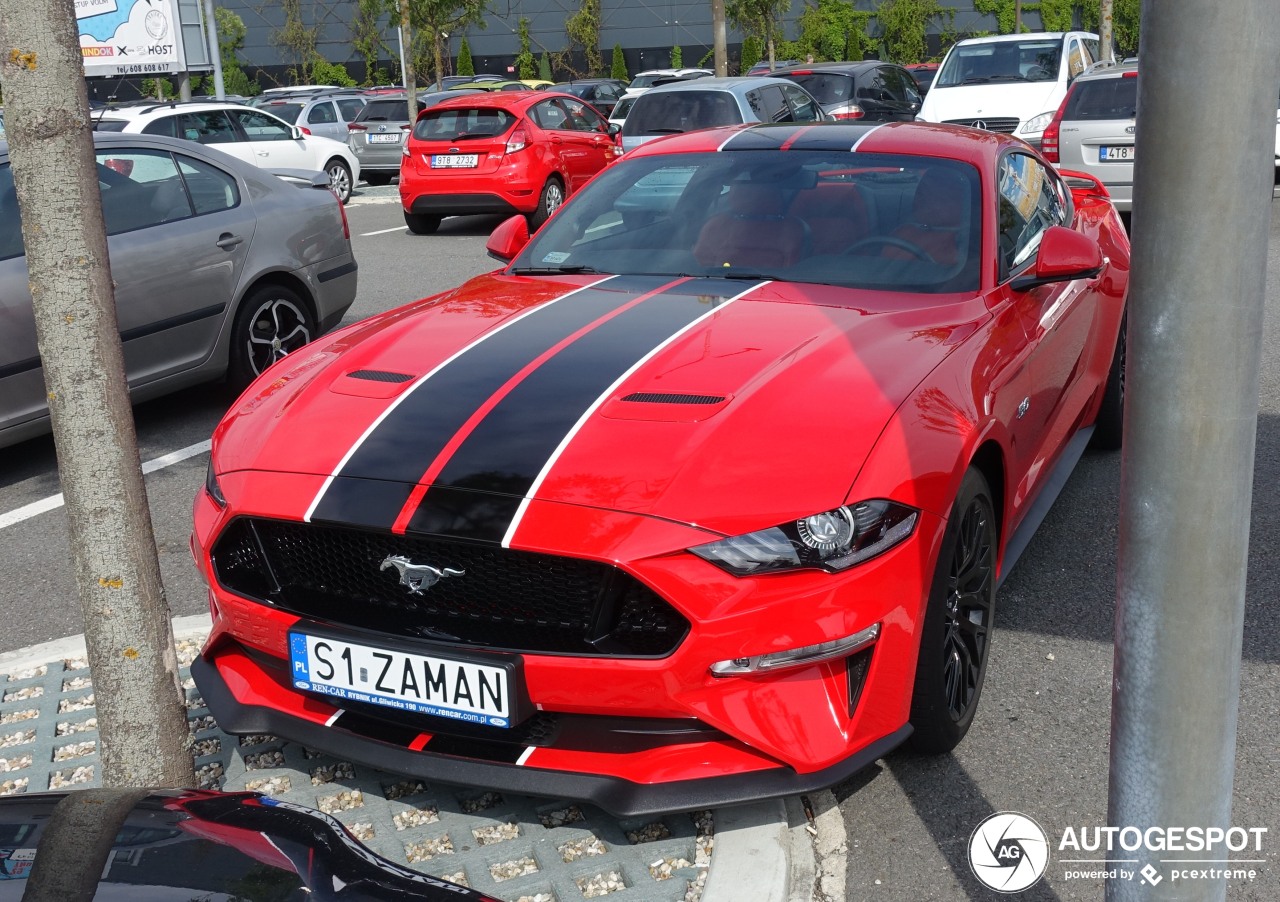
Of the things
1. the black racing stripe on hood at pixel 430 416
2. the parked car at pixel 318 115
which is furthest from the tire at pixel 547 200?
the black racing stripe on hood at pixel 430 416

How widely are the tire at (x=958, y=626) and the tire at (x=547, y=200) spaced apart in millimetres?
10987

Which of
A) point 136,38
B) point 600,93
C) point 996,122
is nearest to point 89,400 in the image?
point 996,122

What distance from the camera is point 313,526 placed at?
295 cm

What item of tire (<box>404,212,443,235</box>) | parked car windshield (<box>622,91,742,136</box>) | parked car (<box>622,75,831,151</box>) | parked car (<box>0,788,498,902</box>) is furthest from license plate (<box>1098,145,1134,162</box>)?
parked car (<box>0,788,498,902</box>)

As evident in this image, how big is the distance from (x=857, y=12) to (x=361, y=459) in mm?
49228

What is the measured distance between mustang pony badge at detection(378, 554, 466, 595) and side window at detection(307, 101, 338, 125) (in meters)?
19.8

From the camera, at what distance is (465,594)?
2848 mm

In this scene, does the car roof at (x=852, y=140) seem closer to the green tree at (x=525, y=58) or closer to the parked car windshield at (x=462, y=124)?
the parked car windshield at (x=462, y=124)

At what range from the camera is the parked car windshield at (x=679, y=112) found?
1422 cm

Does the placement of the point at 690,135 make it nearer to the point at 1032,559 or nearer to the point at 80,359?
the point at 1032,559

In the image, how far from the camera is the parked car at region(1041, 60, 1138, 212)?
12234 millimetres

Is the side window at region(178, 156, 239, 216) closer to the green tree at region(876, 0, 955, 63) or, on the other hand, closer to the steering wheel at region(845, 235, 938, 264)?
the steering wheel at region(845, 235, 938, 264)

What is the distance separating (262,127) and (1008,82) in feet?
29.3

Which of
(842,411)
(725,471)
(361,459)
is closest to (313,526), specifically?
(361,459)
